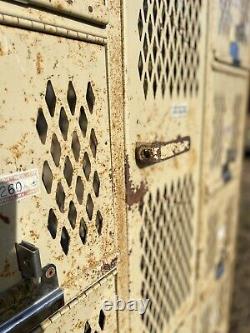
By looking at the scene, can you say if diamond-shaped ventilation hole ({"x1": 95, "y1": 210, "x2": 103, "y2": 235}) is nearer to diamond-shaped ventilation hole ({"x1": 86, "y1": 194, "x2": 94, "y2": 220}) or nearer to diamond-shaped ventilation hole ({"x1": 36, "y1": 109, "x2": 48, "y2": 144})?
diamond-shaped ventilation hole ({"x1": 86, "y1": 194, "x2": 94, "y2": 220})

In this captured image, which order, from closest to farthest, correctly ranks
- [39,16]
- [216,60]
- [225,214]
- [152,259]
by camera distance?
1. [39,16]
2. [152,259]
3. [216,60]
4. [225,214]

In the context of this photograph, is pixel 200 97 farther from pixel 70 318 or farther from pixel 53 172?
pixel 70 318

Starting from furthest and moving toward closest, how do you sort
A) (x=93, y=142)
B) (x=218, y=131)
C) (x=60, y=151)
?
(x=218, y=131)
(x=93, y=142)
(x=60, y=151)

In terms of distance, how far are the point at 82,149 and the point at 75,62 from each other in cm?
22

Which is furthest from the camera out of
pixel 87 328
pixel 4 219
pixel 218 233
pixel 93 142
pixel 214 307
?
pixel 214 307

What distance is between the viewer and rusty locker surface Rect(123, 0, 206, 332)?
1.02 m

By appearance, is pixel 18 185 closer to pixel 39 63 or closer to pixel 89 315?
pixel 39 63

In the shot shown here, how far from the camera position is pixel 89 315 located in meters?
0.97

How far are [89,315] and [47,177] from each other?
49cm

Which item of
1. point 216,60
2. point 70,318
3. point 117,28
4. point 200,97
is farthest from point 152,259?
point 216,60

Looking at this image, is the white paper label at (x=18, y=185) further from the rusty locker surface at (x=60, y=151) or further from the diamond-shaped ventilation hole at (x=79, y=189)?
the diamond-shaped ventilation hole at (x=79, y=189)

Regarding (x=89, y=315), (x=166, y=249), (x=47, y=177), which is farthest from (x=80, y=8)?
(x=166, y=249)

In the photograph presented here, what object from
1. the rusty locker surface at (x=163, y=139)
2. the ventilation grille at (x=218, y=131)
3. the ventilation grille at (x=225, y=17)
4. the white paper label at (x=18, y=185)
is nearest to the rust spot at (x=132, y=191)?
the rusty locker surface at (x=163, y=139)

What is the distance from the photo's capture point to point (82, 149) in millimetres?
844
